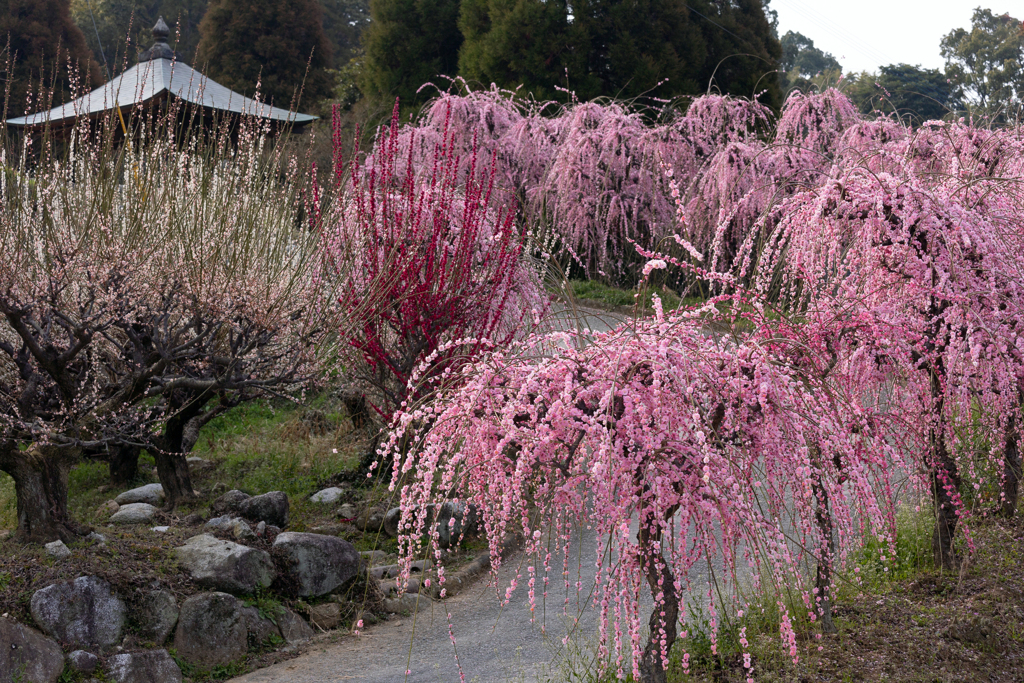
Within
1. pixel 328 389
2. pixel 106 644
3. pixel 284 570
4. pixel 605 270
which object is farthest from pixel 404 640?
pixel 605 270

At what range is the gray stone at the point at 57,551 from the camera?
4387mm

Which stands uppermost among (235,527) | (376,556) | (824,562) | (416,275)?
(416,275)

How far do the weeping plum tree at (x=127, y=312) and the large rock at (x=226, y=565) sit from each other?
2.25 feet

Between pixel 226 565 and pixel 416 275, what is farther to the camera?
pixel 416 275

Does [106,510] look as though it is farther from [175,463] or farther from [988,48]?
[988,48]

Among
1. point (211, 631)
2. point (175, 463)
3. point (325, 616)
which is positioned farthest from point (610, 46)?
point (211, 631)

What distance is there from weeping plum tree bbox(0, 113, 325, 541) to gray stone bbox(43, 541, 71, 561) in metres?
0.13

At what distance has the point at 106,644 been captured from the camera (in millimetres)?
4137

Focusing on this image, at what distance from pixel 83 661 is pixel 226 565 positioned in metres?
0.87

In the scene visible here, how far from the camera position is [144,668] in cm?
407

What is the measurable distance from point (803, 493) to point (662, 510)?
0.47 metres

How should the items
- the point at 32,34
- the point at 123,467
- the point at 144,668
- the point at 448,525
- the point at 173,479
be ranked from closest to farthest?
the point at 144,668, the point at 448,525, the point at 173,479, the point at 123,467, the point at 32,34

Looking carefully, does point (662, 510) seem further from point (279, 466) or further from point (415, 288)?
point (279, 466)

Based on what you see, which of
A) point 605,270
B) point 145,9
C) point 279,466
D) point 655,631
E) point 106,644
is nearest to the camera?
point 655,631
